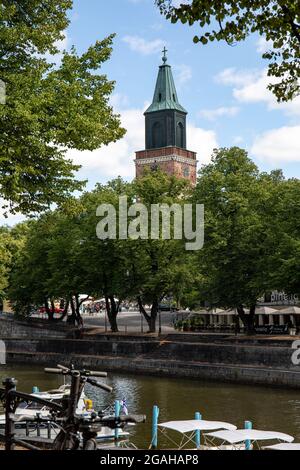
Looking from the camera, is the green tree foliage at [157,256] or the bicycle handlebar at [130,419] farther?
the green tree foliage at [157,256]

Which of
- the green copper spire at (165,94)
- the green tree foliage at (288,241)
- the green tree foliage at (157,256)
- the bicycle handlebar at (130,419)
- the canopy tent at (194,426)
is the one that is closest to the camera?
the bicycle handlebar at (130,419)

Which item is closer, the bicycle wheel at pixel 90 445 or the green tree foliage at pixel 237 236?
the bicycle wheel at pixel 90 445

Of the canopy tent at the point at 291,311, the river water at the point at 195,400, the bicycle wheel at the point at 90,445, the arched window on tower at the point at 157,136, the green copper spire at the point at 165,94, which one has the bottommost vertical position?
the river water at the point at 195,400

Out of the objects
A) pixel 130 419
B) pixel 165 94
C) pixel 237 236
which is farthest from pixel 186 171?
pixel 130 419

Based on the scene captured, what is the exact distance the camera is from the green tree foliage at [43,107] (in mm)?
21047

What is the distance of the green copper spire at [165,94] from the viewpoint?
12688 centimetres

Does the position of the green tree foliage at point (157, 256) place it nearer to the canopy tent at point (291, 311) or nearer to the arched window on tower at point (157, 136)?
the canopy tent at point (291, 311)

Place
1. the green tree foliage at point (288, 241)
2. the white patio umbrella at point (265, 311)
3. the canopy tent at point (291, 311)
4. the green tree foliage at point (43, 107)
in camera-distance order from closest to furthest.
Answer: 1. the green tree foliage at point (43, 107)
2. the green tree foliage at point (288, 241)
3. the canopy tent at point (291, 311)
4. the white patio umbrella at point (265, 311)

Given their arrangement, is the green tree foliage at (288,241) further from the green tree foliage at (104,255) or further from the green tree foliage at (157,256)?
the green tree foliage at (104,255)

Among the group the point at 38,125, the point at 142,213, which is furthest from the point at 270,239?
the point at 38,125

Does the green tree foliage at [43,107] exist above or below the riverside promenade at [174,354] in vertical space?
above

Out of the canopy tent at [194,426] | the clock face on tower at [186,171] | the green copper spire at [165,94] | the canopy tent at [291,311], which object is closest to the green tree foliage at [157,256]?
the canopy tent at [291,311]

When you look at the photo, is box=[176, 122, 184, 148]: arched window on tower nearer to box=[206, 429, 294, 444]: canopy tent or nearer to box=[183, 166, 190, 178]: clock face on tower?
box=[183, 166, 190, 178]: clock face on tower

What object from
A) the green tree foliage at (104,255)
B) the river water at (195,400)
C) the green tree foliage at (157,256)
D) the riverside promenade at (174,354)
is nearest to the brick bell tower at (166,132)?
the green tree foliage at (104,255)
